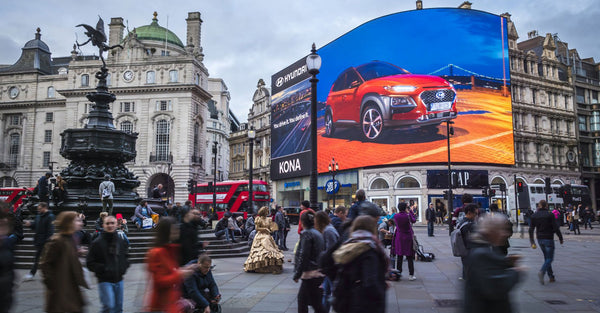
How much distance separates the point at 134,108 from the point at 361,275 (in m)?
55.5

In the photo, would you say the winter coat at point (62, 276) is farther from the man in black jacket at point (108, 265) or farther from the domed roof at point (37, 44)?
the domed roof at point (37, 44)

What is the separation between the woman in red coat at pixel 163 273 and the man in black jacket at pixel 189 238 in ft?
5.57

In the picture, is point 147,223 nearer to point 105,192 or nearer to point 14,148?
point 105,192

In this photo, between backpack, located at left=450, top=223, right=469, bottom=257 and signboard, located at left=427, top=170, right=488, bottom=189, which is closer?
backpack, located at left=450, top=223, right=469, bottom=257

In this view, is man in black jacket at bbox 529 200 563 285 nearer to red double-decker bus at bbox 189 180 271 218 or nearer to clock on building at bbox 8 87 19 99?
red double-decker bus at bbox 189 180 271 218

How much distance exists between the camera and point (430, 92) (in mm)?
43500

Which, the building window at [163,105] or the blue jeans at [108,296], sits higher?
the building window at [163,105]

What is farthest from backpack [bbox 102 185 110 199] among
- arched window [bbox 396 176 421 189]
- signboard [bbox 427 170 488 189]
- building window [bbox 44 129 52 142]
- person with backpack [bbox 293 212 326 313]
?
building window [bbox 44 129 52 142]

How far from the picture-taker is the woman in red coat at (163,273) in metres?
4.30

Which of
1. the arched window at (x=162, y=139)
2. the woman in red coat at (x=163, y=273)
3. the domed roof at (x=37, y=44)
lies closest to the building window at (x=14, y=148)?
the domed roof at (x=37, y=44)

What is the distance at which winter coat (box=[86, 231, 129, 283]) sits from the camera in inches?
200

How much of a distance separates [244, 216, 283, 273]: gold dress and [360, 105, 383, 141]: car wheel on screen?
115 feet

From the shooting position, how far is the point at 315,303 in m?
5.30

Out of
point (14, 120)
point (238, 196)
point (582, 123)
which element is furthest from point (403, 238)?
point (14, 120)
